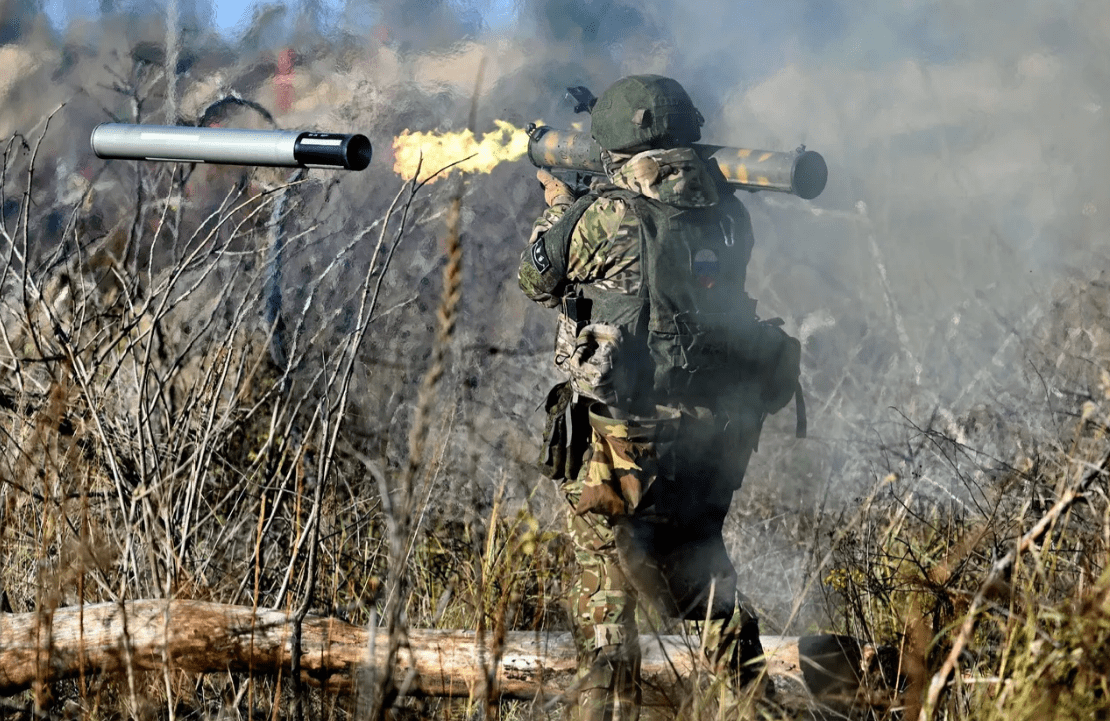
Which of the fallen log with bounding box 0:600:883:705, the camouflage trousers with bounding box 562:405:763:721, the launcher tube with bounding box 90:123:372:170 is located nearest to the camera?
the launcher tube with bounding box 90:123:372:170

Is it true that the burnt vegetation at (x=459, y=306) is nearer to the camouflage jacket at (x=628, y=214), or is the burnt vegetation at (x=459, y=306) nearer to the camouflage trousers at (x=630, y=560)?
the camouflage trousers at (x=630, y=560)

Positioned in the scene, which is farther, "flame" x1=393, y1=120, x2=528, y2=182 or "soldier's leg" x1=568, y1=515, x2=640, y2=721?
"flame" x1=393, y1=120, x2=528, y2=182

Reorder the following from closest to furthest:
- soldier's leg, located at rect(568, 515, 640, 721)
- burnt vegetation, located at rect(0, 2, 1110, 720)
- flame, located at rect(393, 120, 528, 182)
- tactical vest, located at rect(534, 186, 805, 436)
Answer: soldier's leg, located at rect(568, 515, 640, 721)
tactical vest, located at rect(534, 186, 805, 436)
flame, located at rect(393, 120, 528, 182)
burnt vegetation, located at rect(0, 2, 1110, 720)

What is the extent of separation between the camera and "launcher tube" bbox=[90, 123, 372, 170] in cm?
225

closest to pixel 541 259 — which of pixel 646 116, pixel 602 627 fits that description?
pixel 646 116

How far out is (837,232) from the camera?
6.75 meters

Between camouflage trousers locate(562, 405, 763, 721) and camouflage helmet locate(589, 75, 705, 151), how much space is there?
825 mm

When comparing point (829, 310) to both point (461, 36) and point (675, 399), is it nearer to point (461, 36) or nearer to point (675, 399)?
point (461, 36)

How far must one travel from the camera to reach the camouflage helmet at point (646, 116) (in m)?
3.13

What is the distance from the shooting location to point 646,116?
3123mm

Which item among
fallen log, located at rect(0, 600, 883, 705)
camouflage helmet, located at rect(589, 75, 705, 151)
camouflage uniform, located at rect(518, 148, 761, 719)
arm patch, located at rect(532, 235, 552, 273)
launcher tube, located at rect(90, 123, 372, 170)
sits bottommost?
fallen log, located at rect(0, 600, 883, 705)

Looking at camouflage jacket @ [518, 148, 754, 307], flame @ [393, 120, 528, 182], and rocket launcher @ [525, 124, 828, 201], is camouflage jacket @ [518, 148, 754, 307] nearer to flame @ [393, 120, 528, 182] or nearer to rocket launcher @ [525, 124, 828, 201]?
rocket launcher @ [525, 124, 828, 201]

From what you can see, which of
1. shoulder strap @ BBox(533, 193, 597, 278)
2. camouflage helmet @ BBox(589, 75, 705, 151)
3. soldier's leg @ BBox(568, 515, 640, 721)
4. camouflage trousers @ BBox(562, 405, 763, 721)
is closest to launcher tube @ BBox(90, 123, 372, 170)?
shoulder strap @ BBox(533, 193, 597, 278)

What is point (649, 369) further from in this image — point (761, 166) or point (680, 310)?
point (761, 166)
